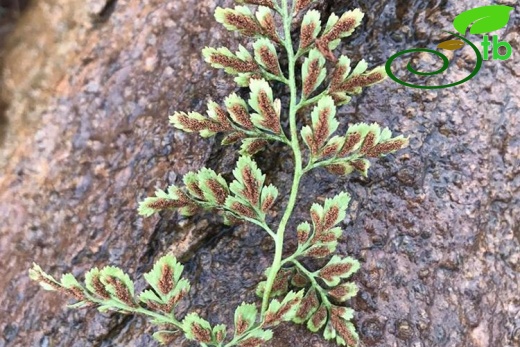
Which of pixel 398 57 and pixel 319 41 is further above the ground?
pixel 319 41

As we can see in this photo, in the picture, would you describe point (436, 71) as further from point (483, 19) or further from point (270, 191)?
point (270, 191)

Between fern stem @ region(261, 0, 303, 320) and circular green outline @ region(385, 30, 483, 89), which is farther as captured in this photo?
circular green outline @ region(385, 30, 483, 89)

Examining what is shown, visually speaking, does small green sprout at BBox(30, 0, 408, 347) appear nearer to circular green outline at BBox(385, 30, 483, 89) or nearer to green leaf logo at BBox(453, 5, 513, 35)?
circular green outline at BBox(385, 30, 483, 89)

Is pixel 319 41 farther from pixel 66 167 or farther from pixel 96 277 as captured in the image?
pixel 66 167

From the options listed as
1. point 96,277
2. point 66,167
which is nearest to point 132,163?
point 66,167
